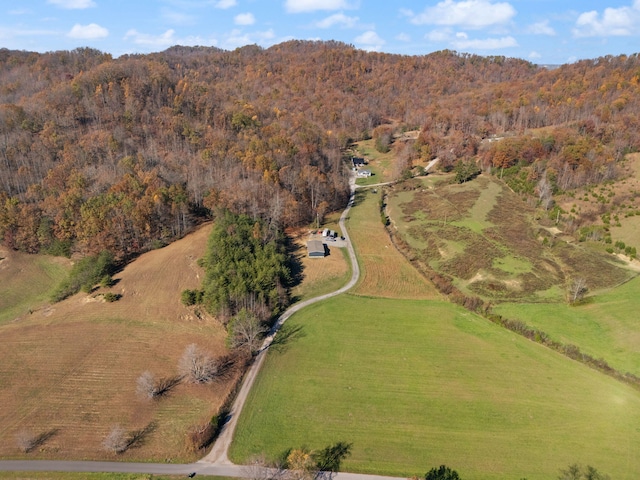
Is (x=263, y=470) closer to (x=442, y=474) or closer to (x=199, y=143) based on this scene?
(x=442, y=474)

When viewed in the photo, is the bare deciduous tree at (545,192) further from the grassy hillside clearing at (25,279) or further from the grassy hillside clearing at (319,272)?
the grassy hillside clearing at (25,279)

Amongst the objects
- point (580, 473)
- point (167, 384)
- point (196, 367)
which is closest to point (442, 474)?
point (580, 473)

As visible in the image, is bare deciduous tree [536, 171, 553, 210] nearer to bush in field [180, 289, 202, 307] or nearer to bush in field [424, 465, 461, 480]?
bush in field [424, 465, 461, 480]

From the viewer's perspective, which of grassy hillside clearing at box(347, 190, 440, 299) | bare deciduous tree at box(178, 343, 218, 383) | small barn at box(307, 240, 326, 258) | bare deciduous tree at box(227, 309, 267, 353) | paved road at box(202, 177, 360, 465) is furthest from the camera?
small barn at box(307, 240, 326, 258)

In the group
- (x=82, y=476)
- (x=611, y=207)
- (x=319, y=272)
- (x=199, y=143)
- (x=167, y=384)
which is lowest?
(x=82, y=476)

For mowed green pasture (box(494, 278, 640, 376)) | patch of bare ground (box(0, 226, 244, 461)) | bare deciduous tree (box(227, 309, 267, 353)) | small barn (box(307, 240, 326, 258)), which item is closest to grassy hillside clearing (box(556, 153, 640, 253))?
mowed green pasture (box(494, 278, 640, 376))

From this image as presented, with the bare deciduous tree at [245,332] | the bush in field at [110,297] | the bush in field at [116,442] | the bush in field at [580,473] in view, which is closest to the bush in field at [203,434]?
the bush in field at [116,442]
